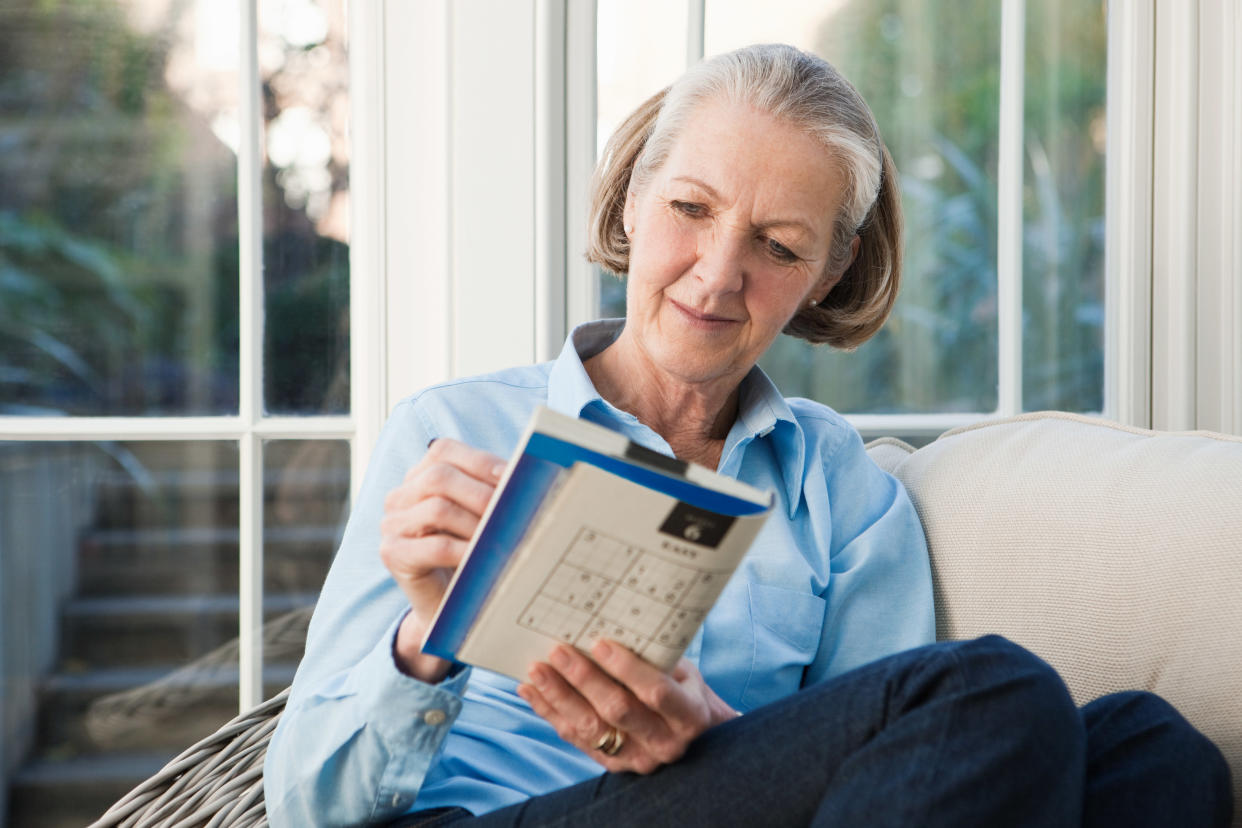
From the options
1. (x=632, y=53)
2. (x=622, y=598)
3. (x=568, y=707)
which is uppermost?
(x=632, y=53)

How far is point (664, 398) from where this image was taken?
4.42ft

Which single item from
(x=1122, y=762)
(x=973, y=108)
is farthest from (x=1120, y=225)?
(x=1122, y=762)

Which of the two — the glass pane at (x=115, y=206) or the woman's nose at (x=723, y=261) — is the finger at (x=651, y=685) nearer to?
the woman's nose at (x=723, y=261)

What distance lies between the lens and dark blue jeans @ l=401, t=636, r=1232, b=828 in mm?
780

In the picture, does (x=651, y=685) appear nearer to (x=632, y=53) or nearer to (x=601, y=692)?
(x=601, y=692)

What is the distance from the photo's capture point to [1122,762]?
928 millimetres

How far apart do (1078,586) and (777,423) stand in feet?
1.34

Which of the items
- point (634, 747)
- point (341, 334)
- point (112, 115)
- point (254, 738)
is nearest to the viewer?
point (634, 747)

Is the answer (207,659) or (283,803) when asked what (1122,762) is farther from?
(207,659)

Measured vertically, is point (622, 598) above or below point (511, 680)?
above

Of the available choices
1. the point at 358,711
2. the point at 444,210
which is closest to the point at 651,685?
the point at 358,711

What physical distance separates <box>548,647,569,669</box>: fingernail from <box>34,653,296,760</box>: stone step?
1.04 meters

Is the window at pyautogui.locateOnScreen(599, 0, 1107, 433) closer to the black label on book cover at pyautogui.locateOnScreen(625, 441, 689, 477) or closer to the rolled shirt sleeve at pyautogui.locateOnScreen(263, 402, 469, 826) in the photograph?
the rolled shirt sleeve at pyautogui.locateOnScreen(263, 402, 469, 826)

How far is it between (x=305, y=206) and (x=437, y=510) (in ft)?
3.29
